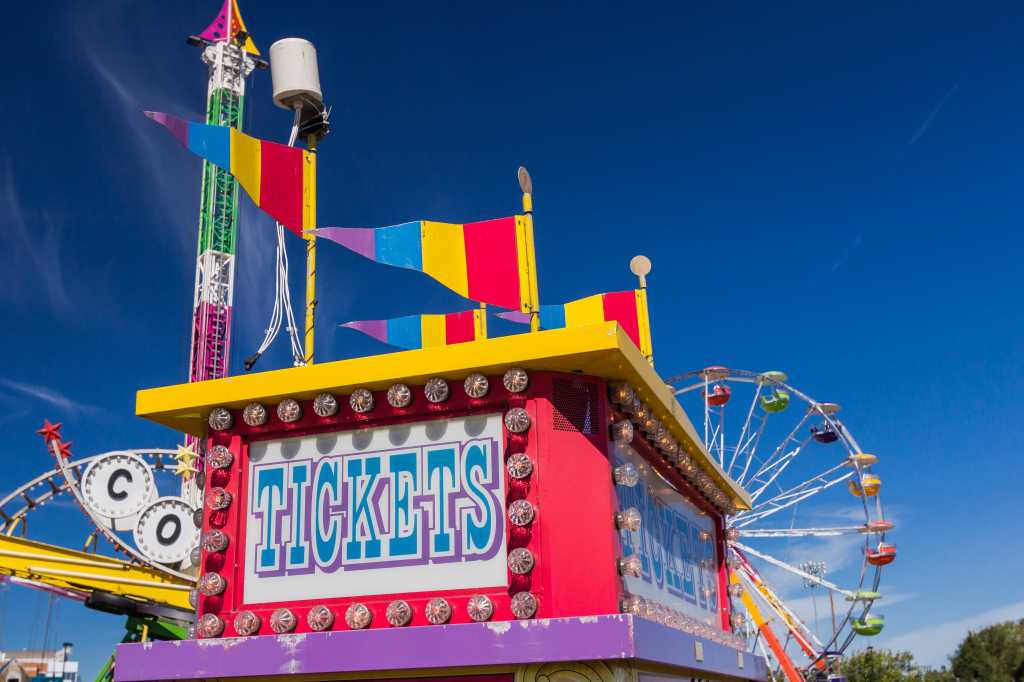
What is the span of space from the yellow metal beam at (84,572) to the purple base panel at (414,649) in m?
16.7

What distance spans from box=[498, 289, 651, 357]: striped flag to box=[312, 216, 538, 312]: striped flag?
118 inches

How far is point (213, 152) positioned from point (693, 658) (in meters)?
7.76

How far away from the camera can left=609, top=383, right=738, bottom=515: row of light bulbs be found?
33.7 ft

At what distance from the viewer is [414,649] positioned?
30.2 feet

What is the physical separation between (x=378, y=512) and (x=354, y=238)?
3292mm

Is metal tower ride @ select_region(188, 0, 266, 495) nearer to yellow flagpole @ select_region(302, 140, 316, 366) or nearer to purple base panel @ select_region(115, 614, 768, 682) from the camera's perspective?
yellow flagpole @ select_region(302, 140, 316, 366)

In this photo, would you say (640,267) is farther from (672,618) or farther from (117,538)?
(117,538)

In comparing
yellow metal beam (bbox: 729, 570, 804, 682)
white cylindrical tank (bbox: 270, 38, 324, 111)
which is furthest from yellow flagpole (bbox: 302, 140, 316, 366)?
yellow metal beam (bbox: 729, 570, 804, 682)

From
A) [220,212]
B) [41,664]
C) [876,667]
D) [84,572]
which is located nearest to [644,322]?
[84,572]

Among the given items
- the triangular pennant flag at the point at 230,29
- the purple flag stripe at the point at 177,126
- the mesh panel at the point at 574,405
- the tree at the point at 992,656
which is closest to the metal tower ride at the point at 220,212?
the triangular pennant flag at the point at 230,29

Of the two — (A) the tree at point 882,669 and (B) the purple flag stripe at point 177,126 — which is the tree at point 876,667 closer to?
(A) the tree at point 882,669

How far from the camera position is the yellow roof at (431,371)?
945 centimetres

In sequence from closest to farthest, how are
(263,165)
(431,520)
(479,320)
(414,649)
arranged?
1. (414,649)
2. (431,520)
3. (263,165)
4. (479,320)

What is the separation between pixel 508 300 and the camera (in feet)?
37.4
